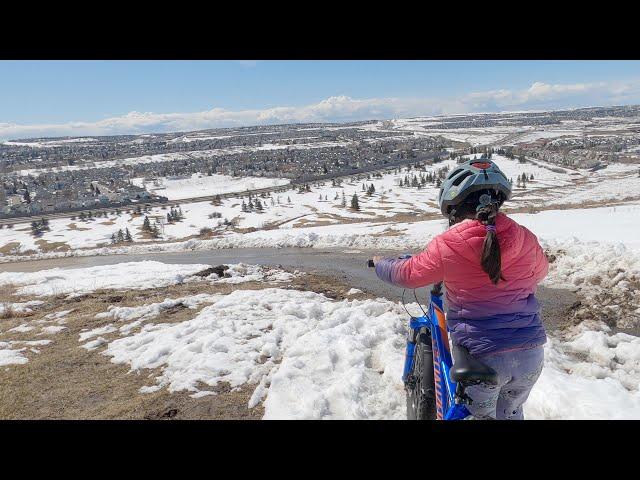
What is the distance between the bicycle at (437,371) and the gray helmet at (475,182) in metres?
0.87

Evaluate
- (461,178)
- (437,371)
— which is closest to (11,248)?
(437,371)

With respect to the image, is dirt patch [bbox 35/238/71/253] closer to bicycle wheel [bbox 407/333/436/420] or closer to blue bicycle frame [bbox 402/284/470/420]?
bicycle wheel [bbox 407/333/436/420]

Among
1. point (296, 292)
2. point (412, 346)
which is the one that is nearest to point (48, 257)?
point (296, 292)

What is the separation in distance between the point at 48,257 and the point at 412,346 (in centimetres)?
3783

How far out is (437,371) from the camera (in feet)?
13.6

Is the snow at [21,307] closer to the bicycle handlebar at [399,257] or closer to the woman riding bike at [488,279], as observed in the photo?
the bicycle handlebar at [399,257]

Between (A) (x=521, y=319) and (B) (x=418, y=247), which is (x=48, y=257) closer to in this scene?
(B) (x=418, y=247)

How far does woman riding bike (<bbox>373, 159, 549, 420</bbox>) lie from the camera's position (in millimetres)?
3066

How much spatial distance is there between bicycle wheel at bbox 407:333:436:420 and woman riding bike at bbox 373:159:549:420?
3.14ft

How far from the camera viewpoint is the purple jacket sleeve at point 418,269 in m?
3.28
